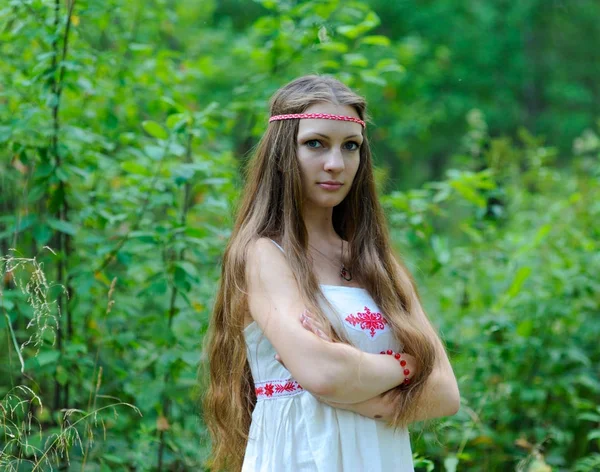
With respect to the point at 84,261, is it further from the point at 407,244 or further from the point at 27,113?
the point at 407,244

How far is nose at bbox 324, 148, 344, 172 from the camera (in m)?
2.20

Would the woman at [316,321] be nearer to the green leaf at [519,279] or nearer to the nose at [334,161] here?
the nose at [334,161]

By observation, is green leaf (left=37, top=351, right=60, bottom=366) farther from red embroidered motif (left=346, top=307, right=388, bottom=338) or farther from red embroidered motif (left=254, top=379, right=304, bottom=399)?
red embroidered motif (left=346, top=307, right=388, bottom=338)

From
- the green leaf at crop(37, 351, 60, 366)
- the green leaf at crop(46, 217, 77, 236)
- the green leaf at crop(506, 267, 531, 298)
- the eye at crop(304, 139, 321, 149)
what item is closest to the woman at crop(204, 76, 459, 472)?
the eye at crop(304, 139, 321, 149)

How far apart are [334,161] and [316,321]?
0.47 meters

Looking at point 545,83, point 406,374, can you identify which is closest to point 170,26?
point 406,374

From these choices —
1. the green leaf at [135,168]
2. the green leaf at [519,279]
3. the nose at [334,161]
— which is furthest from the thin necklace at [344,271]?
the green leaf at [519,279]

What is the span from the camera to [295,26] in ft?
12.2

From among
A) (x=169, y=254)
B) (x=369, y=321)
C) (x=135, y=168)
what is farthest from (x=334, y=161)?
(x=169, y=254)

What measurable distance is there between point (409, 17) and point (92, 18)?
10315 mm

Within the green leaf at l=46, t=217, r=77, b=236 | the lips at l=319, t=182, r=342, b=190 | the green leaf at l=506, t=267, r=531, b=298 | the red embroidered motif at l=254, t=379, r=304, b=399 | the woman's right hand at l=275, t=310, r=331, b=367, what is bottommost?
the green leaf at l=506, t=267, r=531, b=298

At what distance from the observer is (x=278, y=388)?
2.14 metres

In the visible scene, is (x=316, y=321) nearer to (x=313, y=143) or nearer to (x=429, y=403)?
(x=429, y=403)

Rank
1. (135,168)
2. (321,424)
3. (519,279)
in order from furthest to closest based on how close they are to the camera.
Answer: (519,279)
(135,168)
(321,424)
